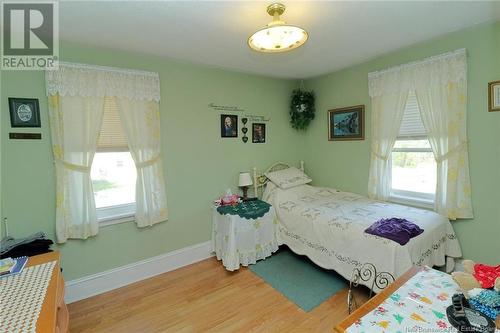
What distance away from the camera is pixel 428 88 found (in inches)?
96.7

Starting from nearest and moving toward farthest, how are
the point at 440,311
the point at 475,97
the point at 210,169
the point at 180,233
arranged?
the point at 440,311
the point at 475,97
the point at 180,233
the point at 210,169

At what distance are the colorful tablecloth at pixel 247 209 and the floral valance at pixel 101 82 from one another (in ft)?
4.87

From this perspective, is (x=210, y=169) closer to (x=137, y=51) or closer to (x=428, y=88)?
(x=137, y=51)

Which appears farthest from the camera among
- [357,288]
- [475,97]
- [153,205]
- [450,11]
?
[153,205]

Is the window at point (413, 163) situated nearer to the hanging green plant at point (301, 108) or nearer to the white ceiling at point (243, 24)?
the white ceiling at point (243, 24)

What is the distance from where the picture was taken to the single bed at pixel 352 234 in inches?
78.7

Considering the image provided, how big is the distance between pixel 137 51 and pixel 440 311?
309cm

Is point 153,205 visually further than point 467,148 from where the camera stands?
Yes

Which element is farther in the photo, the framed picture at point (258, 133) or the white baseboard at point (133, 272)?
the framed picture at point (258, 133)

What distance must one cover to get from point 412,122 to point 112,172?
11.0ft

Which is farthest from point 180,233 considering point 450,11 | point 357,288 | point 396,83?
point 450,11

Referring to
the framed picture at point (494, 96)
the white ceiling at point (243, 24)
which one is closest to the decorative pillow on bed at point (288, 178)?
the white ceiling at point (243, 24)

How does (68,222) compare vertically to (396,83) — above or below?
below

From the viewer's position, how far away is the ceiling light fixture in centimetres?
157
